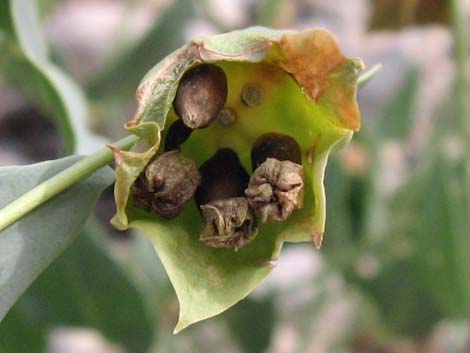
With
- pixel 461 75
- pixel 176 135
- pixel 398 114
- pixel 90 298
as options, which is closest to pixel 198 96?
pixel 176 135

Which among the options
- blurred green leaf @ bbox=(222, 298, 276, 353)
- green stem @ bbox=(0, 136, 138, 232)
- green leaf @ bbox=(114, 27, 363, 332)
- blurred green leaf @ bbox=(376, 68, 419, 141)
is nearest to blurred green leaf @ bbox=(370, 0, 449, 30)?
blurred green leaf @ bbox=(376, 68, 419, 141)

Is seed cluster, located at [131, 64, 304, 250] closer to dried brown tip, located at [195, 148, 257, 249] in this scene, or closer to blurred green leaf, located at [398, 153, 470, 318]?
dried brown tip, located at [195, 148, 257, 249]

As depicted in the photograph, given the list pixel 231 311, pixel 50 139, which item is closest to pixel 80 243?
pixel 231 311

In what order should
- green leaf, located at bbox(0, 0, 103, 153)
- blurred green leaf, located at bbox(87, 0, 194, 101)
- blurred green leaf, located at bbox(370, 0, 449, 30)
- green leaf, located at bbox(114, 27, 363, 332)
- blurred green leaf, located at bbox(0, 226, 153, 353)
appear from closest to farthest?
green leaf, located at bbox(114, 27, 363, 332), green leaf, located at bbox(0, 0, 103, 153), blurred green leaf, located at bbox(0, 226, 153, 353), blurred green leaf, located at bbox(370, 0, 449, 30), blurred green leaf, located at bbox(87, 0, 194, 101)

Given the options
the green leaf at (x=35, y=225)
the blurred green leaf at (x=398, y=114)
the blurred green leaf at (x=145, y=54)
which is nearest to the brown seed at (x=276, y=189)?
the green leaf at (x=35, y=225)

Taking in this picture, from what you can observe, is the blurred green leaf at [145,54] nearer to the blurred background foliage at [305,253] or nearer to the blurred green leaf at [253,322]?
the blurred background foliage at [305,253]

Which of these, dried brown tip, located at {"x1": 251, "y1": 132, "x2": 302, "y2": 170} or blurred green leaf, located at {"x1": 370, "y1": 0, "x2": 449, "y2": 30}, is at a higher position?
dried brown tip, located at {"x1": 251, "y1": 132, "x2": 302, "y2": 170}

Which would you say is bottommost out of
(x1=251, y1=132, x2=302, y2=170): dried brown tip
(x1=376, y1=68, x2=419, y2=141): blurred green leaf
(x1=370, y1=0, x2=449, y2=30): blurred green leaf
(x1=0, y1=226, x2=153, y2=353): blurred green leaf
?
(x1=376, y1=68, x2=419, y2=141): blurred green leaf

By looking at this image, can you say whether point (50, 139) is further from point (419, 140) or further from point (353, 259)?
point (353, 259)
